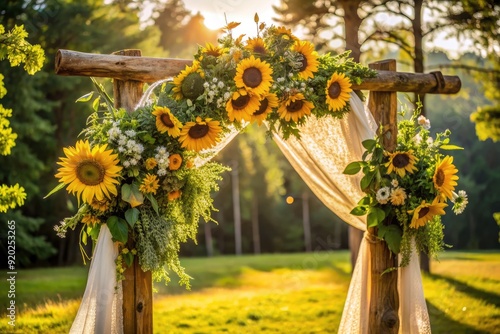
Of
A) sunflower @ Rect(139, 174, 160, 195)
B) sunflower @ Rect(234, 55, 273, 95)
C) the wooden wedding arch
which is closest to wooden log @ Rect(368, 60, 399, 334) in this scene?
the wooden wedding arch

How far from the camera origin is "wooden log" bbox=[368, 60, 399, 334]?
4.63m

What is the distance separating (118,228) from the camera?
145 inches

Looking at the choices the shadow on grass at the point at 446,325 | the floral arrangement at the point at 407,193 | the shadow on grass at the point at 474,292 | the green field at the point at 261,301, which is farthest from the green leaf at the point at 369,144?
the shadow on grass at the point at 474,292

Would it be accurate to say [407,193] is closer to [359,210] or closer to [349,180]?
[359,210]

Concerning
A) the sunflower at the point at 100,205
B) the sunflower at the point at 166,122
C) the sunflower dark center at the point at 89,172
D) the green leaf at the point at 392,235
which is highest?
the sunflower at the point at 166,122

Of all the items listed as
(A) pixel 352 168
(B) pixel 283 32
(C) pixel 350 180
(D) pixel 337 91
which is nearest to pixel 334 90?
(D) pixel 337 91

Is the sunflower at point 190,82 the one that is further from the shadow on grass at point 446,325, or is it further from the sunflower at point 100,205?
the shadow on grass at point 446,325

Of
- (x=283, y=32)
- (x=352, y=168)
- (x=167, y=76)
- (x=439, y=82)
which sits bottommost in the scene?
(x=352, y=168)

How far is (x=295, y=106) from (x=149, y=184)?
1186 millimetres

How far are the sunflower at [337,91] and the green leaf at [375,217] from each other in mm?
865

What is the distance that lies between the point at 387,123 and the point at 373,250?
1.03 m

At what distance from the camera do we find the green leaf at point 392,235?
4.53 metres

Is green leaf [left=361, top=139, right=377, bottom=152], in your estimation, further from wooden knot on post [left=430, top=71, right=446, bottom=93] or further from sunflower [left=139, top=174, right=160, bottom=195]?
sunflower [left=139, top=174, right=160, bottom=195]

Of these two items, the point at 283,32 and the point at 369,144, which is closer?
the point at 283,32
